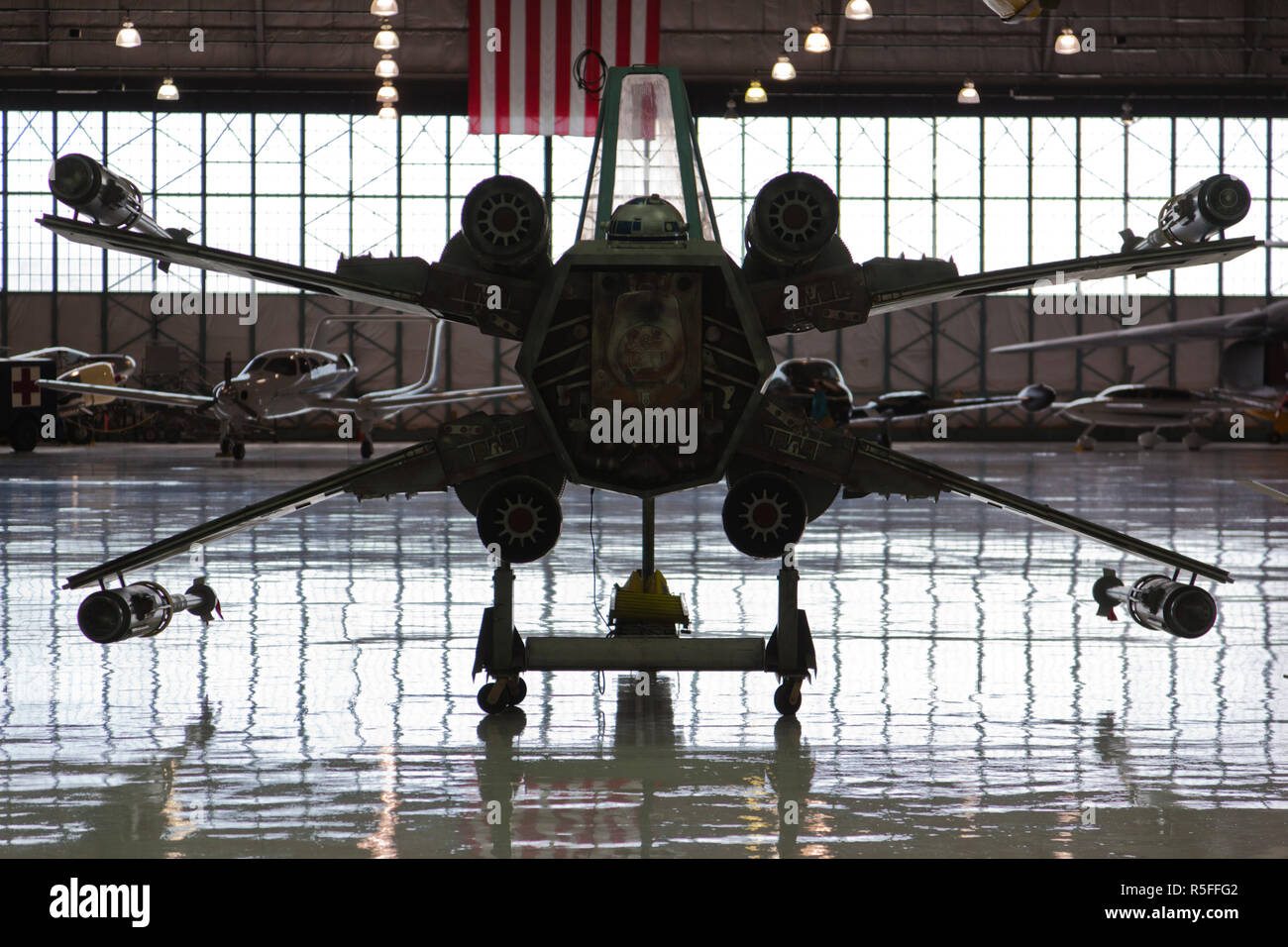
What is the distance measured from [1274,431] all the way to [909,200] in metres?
15.1

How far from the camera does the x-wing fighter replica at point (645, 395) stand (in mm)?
5805

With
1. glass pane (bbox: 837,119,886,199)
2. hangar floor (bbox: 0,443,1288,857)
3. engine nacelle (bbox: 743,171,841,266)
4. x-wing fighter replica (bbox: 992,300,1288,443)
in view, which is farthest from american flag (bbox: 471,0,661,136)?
glass pane (bbox: 837,119,886,199)

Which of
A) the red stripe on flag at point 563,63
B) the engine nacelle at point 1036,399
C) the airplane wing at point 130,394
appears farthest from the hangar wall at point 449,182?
the red stripe on flag at point 563,63

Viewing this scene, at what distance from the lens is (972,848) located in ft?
13.9

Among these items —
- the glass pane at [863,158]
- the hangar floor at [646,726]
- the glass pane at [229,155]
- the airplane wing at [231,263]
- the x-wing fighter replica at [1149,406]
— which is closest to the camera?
the hangar floor at [646,726]

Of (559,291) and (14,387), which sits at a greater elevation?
(14,387)

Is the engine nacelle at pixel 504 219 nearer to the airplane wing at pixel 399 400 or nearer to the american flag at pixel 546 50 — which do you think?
the american flag at pixel 546 50

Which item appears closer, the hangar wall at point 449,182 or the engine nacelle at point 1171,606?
the engine nacelle at point 1171,606

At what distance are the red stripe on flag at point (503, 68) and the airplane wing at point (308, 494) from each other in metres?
15.2

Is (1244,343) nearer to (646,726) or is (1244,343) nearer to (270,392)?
(270,392)

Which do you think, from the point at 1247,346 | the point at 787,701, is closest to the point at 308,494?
the point at 787,701

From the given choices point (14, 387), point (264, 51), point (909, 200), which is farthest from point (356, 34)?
point (909, 200)

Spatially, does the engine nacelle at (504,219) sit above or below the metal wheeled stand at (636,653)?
above
